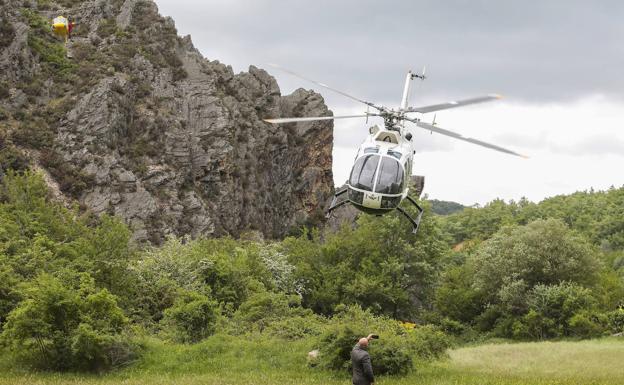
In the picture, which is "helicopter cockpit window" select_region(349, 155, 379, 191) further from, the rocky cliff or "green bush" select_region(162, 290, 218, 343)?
the rocky cliff

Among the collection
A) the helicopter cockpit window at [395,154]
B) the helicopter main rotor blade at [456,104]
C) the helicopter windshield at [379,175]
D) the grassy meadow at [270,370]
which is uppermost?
the helicopter main rotor blade at [456,104]

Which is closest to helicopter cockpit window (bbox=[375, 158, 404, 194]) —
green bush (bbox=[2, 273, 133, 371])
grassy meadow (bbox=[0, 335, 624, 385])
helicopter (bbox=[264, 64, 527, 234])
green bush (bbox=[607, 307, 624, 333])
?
helicopter (bbox=[264, 64, 527, 234])

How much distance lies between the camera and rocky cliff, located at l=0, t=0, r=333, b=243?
67125 millimetres

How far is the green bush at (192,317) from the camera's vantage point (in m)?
28.8

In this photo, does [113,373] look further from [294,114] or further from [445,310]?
[294,114]

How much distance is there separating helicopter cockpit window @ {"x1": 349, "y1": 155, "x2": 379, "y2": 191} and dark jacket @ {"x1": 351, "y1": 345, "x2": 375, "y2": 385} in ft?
24.7

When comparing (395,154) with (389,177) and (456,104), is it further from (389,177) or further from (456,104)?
(456,104)

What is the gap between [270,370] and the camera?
82.0 feet

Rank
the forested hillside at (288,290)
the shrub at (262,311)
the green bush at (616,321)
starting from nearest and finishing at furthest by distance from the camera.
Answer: the forested hillside at (288,290) → the shrub at (262,311) → the green bush at (616,321)

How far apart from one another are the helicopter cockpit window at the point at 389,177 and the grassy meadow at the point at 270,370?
6.04 meters

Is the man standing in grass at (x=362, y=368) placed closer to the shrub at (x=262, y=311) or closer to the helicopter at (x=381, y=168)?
the helicopter at (x=381, y=168)

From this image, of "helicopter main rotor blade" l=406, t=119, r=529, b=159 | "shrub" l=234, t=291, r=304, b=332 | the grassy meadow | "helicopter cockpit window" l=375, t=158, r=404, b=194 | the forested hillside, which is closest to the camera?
"helicopter main rotor blade" l=406, t=119, r=529, b=159

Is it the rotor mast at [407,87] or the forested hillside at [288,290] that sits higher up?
the rotor mast at [407,87]

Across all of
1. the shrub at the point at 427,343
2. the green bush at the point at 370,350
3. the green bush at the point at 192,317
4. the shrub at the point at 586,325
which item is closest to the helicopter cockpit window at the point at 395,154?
the green bush at the point at 370,350
